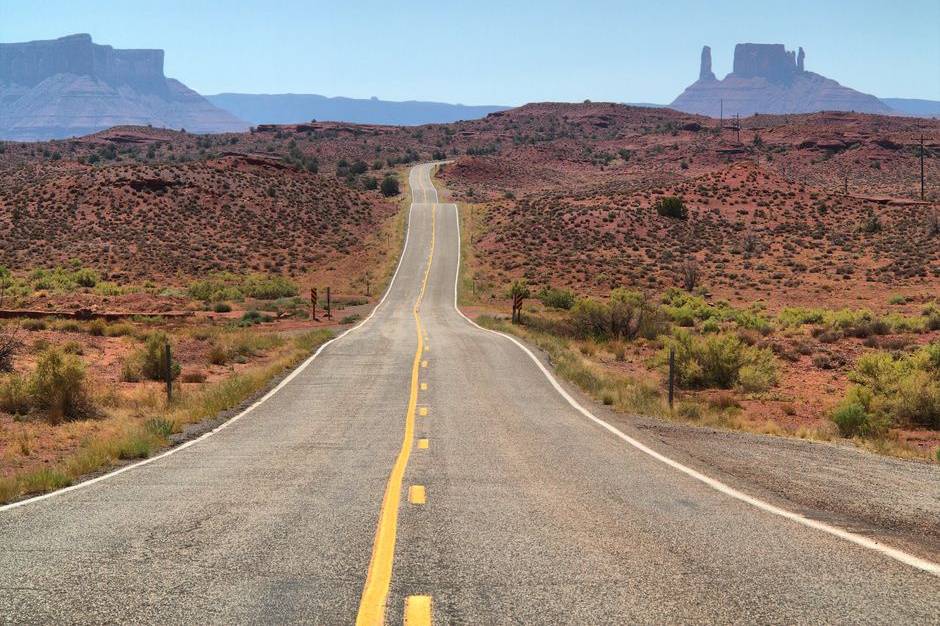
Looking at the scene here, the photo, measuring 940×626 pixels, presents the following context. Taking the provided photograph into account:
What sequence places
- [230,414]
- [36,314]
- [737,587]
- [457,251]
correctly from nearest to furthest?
1. [737,587]
2. [230,414]
3. [36,314]
4. [457,251]

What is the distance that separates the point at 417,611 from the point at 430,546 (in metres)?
1.38

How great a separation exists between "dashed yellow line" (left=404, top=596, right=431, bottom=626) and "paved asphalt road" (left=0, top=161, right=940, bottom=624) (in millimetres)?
20

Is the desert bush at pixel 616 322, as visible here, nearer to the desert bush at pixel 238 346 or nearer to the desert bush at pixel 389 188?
the desert bush at pixel 238 346

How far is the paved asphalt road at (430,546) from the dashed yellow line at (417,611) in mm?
20

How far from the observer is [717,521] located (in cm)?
717

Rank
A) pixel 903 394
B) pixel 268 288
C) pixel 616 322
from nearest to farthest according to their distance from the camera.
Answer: pixel 903 394, pixel 616 322, pixel 268 288

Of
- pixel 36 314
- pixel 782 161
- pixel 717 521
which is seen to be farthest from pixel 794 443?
pixel 782 161

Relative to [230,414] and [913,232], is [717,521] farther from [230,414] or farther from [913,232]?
[913,232]

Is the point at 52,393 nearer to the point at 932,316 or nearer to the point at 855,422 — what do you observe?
the point at 855,422

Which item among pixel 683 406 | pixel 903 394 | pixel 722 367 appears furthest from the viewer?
pixel 722 367

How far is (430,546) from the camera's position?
6371 mm

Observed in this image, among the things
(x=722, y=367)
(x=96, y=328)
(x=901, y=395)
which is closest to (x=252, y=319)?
(x=96, y=328)

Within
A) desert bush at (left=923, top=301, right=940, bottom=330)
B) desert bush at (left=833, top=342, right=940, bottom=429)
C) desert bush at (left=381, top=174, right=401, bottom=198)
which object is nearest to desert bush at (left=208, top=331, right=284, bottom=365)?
desert bush at (left=833, top=342, right=940, bottom=429)

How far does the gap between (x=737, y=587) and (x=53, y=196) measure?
8581 centimetres
